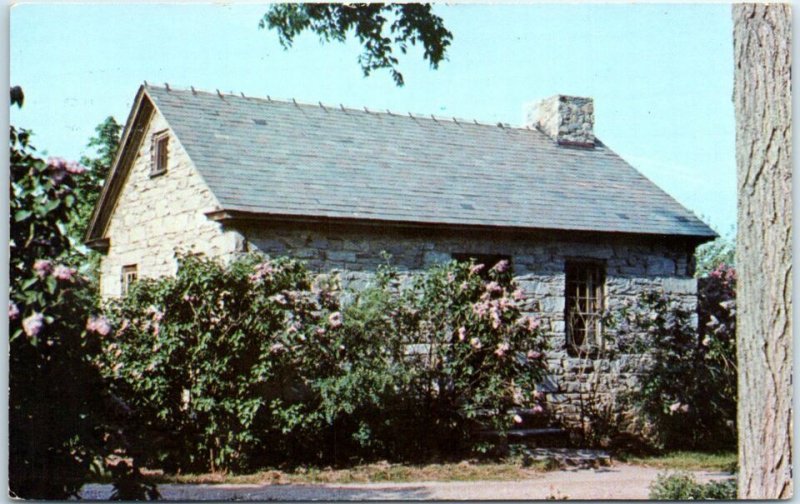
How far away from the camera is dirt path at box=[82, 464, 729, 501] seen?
18.6 feet

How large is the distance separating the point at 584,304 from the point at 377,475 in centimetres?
376

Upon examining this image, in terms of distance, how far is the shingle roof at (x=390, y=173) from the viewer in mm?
8039

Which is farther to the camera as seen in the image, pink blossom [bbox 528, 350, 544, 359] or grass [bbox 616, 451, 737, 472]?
pink blossom [bbox 528, 350, 544, 359]

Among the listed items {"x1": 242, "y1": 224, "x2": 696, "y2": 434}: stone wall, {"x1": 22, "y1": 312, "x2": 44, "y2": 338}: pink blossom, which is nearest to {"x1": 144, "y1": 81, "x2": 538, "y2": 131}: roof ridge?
{"x1": 242, "y1": 224, "x2": 696, "y2": 434}: stone wall

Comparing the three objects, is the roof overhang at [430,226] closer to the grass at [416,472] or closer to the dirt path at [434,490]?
the grass at [416,472]

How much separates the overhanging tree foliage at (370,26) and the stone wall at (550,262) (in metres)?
2.60

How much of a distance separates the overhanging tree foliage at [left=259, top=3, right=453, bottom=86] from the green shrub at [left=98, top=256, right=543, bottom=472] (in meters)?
2.40

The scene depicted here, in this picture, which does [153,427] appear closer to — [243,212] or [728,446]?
[243,212]

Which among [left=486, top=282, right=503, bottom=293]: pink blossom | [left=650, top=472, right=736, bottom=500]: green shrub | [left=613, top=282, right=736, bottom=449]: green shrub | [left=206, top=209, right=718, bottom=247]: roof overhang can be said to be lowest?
[left=650, top=472, right=736, bottom=500]: green shrub

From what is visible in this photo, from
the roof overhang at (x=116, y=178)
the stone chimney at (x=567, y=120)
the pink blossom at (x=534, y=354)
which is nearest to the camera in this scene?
the pink blossom at (x=534, y=354)

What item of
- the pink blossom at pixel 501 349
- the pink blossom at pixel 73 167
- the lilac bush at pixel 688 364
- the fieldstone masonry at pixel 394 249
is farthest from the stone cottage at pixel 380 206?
the pink blossom at pixel 73 167

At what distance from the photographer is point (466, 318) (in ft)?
26.2

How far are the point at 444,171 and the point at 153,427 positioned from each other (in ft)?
13.3

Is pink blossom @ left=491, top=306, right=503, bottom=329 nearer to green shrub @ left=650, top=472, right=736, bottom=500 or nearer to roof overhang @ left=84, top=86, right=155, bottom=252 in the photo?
green shrub @ left=650, top=472, right=736, bottom=500
